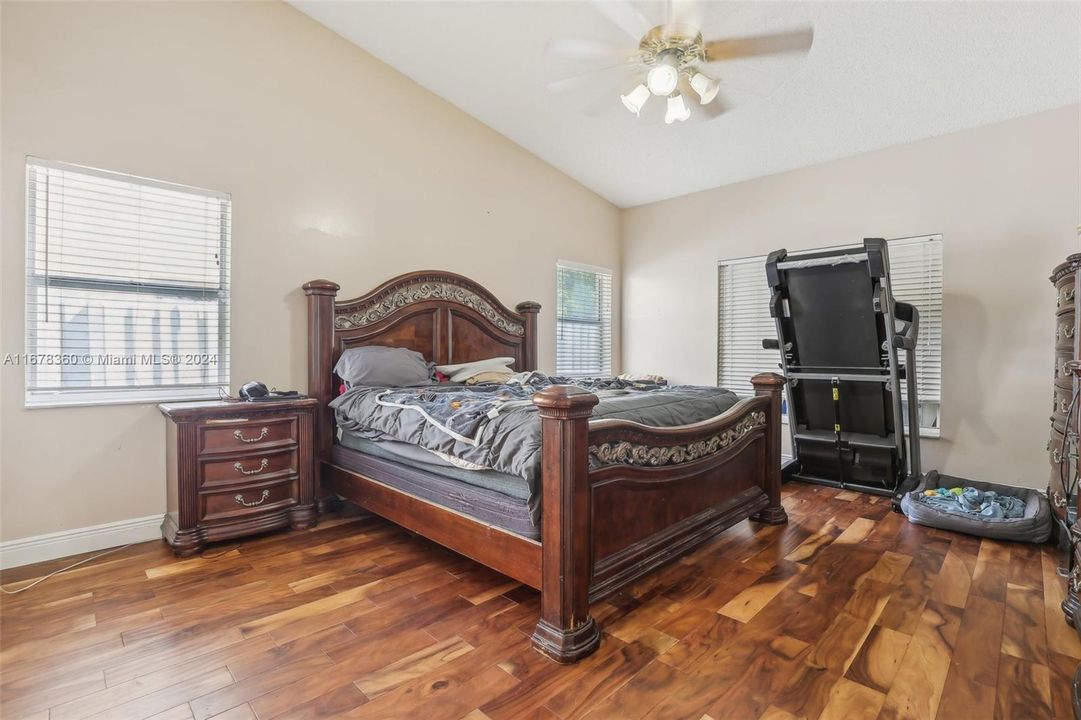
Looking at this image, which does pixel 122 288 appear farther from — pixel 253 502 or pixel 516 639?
pixel 516 639

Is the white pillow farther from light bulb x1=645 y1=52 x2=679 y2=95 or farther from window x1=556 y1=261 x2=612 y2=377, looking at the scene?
light bulb x1=645 y1=52 x2=679 y2=95

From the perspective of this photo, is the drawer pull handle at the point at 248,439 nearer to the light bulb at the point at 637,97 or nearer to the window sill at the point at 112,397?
the window sill at the point at 112,397

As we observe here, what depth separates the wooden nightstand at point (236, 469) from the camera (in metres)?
2.60

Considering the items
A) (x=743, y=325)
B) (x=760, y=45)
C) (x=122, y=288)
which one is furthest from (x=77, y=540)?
(x=743, y=325)

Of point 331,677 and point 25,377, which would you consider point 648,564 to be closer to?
point 331,677

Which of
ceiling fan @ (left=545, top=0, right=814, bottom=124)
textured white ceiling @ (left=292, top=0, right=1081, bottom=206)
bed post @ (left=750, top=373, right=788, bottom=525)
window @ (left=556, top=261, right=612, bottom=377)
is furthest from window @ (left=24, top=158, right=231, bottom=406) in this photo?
bed post @ (left=750, top=373, right=788, bottom=525)

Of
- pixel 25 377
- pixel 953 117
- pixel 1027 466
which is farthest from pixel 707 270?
pixel 25 377

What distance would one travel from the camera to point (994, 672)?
1632 mm

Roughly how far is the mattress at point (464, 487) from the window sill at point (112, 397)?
1027 millimetres

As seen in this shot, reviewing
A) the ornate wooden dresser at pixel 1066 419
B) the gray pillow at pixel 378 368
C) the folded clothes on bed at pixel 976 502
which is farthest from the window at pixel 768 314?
the gray pillow at pixel 378 368

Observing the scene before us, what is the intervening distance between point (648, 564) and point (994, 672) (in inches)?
44.8

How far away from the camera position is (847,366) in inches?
142

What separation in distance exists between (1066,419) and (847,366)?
52.6 inches

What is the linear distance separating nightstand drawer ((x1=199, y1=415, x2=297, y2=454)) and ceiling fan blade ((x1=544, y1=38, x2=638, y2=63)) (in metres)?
2.43
